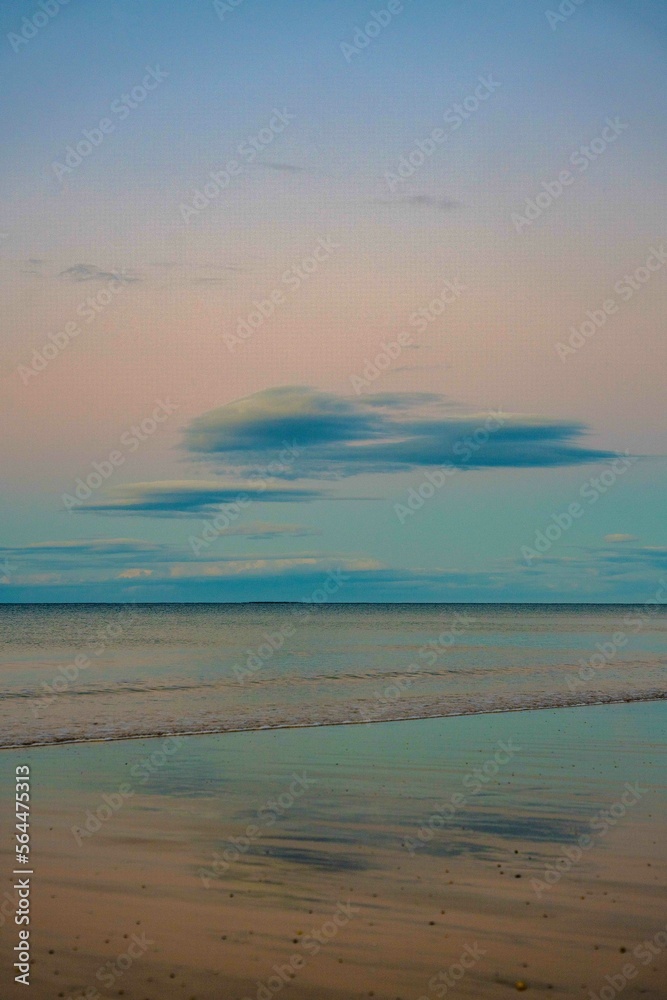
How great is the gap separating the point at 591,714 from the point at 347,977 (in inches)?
761

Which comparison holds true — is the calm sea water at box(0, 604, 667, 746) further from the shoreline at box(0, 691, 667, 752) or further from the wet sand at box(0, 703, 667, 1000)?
the wet sand at box(0, 703, 667, 1000)

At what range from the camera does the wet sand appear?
771 centimetres

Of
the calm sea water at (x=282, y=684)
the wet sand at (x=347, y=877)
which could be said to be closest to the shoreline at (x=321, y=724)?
the calm sea water at (x=282, y=684)

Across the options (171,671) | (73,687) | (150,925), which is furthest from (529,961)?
(171,671)

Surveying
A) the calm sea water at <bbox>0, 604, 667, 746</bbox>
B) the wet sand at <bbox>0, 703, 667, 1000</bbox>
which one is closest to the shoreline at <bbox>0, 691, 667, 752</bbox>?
the calm sea water at <bbox>0, 604, 667, 746</bbox>

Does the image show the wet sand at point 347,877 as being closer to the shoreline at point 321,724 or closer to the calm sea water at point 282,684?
the shoreline at point 321,724

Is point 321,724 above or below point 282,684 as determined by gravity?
below

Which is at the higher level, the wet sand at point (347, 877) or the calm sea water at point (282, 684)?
the calm sea water at point (282, 684)

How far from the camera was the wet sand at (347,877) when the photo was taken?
303 inches

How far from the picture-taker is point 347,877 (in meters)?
10.1

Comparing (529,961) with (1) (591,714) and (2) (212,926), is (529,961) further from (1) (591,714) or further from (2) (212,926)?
(1) (591,714)

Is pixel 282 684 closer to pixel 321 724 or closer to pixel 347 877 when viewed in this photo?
pixel 321 724

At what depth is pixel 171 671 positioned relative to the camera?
43.4 m

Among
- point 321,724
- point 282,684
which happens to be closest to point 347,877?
point 321,724
